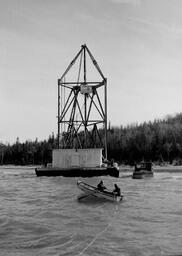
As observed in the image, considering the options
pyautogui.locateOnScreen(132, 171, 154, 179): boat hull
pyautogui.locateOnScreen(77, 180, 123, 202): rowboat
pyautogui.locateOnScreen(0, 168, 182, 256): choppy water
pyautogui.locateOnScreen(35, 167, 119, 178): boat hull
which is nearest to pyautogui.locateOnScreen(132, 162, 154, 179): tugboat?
pyautogui.locateOnScreen(132, 171, 154, 179): boat hull

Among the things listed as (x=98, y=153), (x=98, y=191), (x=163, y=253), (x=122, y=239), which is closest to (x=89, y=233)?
(x=122, y=239)

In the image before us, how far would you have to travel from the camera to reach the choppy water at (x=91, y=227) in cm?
1507

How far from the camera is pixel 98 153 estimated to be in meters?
55.5

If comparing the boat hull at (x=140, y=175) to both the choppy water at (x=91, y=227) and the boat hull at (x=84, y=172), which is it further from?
the choppy water at (x=91, y=227)

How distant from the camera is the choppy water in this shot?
15066 mm

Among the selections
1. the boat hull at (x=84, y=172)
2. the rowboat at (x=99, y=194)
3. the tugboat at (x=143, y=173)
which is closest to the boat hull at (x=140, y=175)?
the tugboat at (x=143, y=173)

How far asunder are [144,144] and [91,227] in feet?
369

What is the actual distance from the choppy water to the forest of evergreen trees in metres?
93.3

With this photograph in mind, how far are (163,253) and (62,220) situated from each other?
7679 mm

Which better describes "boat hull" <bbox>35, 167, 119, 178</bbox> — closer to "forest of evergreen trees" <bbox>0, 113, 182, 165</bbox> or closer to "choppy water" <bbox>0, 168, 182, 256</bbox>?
"choppy water" <bbox>0, 168, 182, 256</bbox>

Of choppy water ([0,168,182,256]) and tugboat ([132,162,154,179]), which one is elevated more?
tugboat ([132,162,154,179])

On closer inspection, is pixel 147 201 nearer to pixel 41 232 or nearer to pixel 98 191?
pixel 98 191

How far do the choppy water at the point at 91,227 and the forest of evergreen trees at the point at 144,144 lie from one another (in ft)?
306

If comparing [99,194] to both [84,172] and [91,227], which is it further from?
[84,172]
